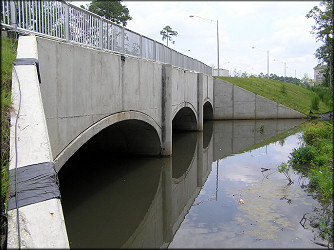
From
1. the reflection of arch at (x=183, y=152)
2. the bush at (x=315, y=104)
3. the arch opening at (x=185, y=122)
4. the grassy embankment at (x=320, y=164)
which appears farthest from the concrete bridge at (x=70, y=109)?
the bush at (x=315, y=104)

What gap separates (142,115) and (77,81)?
14.1 ft

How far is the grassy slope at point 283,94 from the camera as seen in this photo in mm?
32531

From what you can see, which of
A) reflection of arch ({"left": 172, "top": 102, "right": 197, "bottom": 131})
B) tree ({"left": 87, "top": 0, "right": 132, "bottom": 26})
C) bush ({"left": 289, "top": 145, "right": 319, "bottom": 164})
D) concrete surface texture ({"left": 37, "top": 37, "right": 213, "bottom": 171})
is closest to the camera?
concrete surface texture ({"left": 37, "top": 37, "right": 213, "bottom": 171})

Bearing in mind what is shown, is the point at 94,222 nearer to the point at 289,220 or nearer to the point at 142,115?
the point at 289,220

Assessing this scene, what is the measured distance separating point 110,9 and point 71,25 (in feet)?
110

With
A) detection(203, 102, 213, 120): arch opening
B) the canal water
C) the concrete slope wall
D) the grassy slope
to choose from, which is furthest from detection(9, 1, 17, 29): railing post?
the grassy slope

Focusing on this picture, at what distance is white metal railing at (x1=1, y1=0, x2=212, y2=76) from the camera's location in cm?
566

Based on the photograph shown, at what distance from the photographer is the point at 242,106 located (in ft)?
102

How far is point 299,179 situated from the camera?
31.8ft

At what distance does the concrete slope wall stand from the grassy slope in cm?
147

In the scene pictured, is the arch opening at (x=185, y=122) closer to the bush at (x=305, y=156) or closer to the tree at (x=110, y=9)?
the bush at (x=305, y=156)

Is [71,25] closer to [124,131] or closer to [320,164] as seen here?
[124,131]

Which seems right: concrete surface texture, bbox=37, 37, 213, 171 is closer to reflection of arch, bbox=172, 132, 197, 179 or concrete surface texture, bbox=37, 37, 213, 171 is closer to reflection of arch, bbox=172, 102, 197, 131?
reflection of arch, bbox=172, 132, 197, 179

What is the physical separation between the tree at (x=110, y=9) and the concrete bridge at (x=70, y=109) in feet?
82.6
